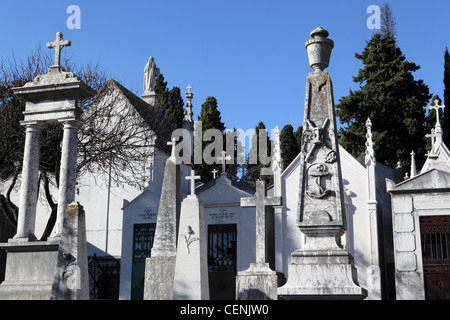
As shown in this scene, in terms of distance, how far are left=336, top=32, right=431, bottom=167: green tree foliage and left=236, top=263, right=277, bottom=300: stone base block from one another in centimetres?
2144

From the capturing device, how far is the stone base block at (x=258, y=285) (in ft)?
36.4

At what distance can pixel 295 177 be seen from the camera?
66.5 feet

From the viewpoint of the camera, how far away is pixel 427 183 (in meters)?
15.6

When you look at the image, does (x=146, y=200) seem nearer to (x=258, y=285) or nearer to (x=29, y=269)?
(x=29, y=269)

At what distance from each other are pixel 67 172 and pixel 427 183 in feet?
34.8

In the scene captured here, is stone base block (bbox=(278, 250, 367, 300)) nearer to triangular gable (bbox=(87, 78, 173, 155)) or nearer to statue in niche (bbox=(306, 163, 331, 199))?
statue in niche (bbox=(306, 163, 331, 199))

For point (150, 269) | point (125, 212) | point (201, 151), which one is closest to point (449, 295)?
point (150, 269)

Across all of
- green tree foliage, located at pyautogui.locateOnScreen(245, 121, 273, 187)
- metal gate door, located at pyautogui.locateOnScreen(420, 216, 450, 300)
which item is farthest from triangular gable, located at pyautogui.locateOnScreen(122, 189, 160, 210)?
green tree foliage, located at pyautogui.locateOnScreen(245, 121, 273, 187)

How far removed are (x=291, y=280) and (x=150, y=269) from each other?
4.84 metres

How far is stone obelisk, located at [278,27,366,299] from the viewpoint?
797 cm

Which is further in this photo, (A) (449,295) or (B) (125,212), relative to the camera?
(B) (125,212)

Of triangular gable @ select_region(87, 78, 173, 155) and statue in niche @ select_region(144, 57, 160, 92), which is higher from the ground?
statue in niche @ select_region(144, 57, 160, 92)
